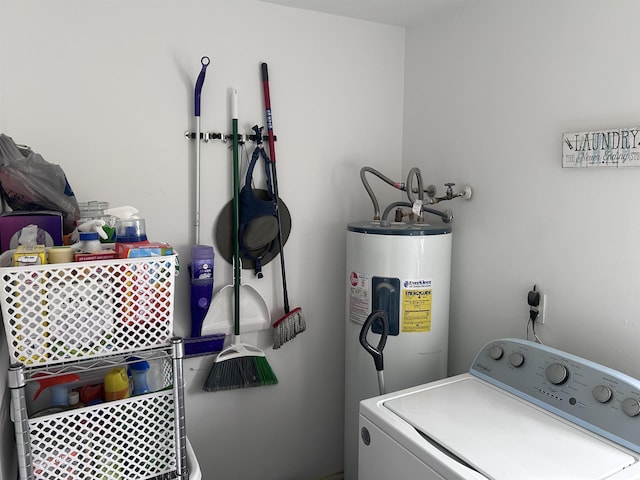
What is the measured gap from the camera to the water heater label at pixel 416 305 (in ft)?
5.90

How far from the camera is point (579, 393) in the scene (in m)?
1.34

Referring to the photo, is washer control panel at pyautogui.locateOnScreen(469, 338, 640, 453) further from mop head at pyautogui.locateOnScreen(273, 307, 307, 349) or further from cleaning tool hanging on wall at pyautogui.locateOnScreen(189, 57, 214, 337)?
cleaning tool hanging on wall at pyautogui.locateOnScreen(189, 57, 214, 337)

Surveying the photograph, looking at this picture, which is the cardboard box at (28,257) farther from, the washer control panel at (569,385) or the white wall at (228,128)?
the washer control panel at (569,385)

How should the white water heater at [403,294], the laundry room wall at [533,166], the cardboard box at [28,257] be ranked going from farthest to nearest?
1. the white water heater at [403,294]
2. the laundry room wall at [533,166]
3. the cardboard box at [28,257]

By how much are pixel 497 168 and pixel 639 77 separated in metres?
0.55

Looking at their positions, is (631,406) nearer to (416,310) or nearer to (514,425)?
(514,425)

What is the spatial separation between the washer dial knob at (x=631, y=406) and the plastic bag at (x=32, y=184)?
5.26 feet

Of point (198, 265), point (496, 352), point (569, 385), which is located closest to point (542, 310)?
point (496, 352)

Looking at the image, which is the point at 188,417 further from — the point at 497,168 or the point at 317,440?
the point at 497,168

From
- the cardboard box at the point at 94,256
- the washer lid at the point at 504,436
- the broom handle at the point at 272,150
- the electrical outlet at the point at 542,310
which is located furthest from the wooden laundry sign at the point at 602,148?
the cardboard box at the point at 94,256

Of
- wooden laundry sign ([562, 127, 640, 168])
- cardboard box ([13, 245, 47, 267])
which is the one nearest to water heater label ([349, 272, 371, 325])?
wooden laundry sign ([562, 127, 640, 168])

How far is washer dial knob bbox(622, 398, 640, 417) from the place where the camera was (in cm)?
121

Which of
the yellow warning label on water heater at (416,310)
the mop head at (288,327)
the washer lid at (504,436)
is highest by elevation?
the yellow warning label on water heater at (416,310)

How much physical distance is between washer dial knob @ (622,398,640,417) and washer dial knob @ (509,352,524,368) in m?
0.31
